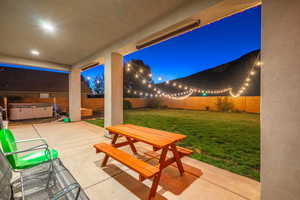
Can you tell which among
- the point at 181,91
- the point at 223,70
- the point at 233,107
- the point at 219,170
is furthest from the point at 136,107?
the point at 219,170

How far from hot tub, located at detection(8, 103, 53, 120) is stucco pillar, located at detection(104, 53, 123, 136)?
6201 millimetres

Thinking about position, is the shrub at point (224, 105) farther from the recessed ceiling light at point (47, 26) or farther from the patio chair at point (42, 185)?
the recessed ceiling light at point (47, 26)

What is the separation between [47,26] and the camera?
8.81 ft

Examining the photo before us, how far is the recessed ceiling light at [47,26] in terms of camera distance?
257 cm

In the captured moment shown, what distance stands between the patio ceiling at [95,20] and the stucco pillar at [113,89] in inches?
13.0

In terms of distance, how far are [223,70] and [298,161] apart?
12454 millimetres

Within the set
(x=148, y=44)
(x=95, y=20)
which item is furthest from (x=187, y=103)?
(x=95, y=20)

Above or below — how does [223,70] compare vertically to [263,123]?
above

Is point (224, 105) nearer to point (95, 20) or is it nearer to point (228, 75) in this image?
point (228, 75)

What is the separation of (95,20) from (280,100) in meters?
3.14

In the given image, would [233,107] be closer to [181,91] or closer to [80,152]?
[181,91]

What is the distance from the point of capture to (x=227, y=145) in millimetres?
3020

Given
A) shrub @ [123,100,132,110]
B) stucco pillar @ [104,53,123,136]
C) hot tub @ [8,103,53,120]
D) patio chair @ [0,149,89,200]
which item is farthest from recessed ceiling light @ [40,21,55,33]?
shrub @ [123,100,132,110]

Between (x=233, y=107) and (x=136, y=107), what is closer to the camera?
(x=233, y=107)
